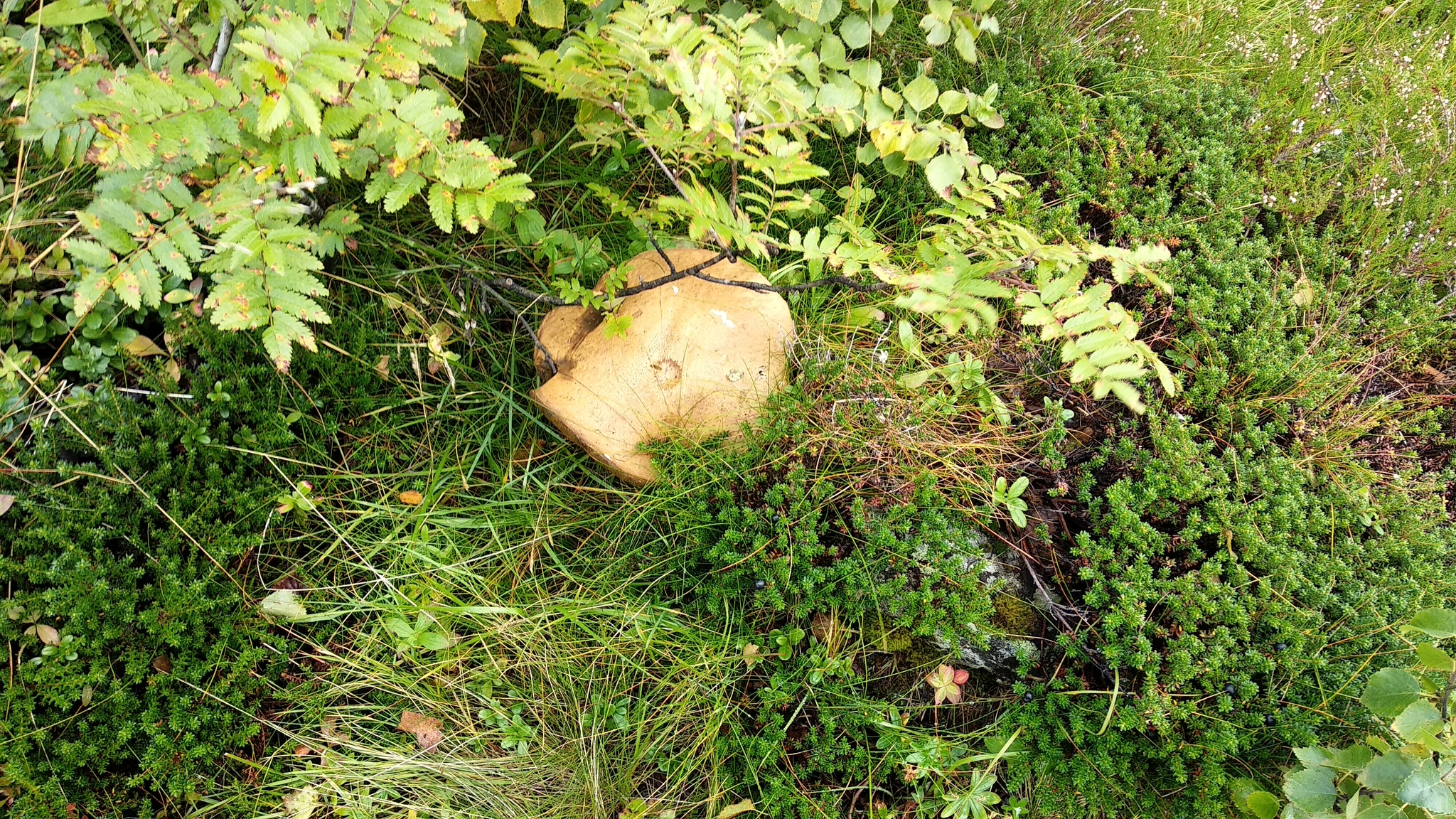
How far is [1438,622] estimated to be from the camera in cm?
171

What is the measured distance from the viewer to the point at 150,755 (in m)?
2.08

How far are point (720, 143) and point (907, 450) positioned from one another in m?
1.11

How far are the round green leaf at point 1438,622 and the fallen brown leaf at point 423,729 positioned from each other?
243 cm

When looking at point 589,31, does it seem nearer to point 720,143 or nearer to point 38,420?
point 720,143

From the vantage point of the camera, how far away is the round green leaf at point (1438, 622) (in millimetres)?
1700

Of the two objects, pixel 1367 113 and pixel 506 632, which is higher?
pixel 1367 113

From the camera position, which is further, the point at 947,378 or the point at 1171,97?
the point at 1171,97

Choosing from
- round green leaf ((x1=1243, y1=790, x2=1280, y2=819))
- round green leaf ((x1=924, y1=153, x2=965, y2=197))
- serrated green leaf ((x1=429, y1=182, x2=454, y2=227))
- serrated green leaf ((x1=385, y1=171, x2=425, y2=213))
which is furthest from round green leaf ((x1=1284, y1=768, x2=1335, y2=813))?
serrated green leaf ((x1=385, y1=171, x2=425, y2=213))

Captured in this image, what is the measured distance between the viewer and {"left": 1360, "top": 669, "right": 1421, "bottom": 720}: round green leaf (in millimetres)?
→ 1755

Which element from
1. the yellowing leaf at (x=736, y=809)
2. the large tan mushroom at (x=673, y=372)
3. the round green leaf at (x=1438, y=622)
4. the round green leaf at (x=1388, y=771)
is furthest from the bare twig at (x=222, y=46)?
the round green leaf at (x=1388, y=771)

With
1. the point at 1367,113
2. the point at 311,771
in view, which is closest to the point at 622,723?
the point at 311,771

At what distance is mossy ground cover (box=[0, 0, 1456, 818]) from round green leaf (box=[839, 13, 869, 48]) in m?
0.70

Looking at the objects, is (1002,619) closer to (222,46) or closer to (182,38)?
(222,46)

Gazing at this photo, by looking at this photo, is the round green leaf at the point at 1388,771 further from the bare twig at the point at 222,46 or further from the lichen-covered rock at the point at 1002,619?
the bare twig at the point at 222,46
